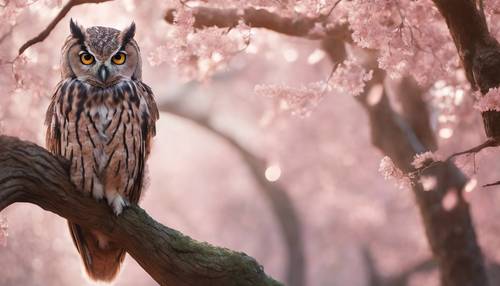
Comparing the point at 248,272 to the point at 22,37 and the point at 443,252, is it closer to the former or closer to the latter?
the point at 443,252

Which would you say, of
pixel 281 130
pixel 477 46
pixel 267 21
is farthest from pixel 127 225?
pixel 281 130

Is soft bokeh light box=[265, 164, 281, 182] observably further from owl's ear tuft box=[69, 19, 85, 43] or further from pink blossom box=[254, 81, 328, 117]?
owl's ear tuft box=[69, 19, 85, 43]

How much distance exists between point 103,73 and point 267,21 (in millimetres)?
2027

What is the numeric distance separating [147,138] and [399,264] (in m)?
13.9

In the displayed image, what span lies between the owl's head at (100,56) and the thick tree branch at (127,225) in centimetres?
58

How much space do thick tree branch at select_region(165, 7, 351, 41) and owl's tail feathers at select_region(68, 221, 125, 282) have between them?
209cm

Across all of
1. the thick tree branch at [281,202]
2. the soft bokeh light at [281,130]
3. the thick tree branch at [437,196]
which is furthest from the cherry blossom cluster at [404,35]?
the thick tree branch at [281,202]

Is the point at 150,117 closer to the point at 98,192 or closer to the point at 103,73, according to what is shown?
the point at 103,73

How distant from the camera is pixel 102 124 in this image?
396cm

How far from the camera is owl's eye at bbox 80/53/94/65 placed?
418 cm

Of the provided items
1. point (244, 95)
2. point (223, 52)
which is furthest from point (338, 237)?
point (223, 52)

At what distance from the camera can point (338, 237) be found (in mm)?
18344

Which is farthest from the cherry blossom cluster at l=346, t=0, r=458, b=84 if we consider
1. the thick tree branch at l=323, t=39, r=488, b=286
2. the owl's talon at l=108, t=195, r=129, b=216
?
the owl's talon at l=108, t=195, r=129, b=216

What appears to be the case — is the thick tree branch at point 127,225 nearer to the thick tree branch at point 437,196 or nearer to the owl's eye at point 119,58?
the owl's eye at point 119,58
